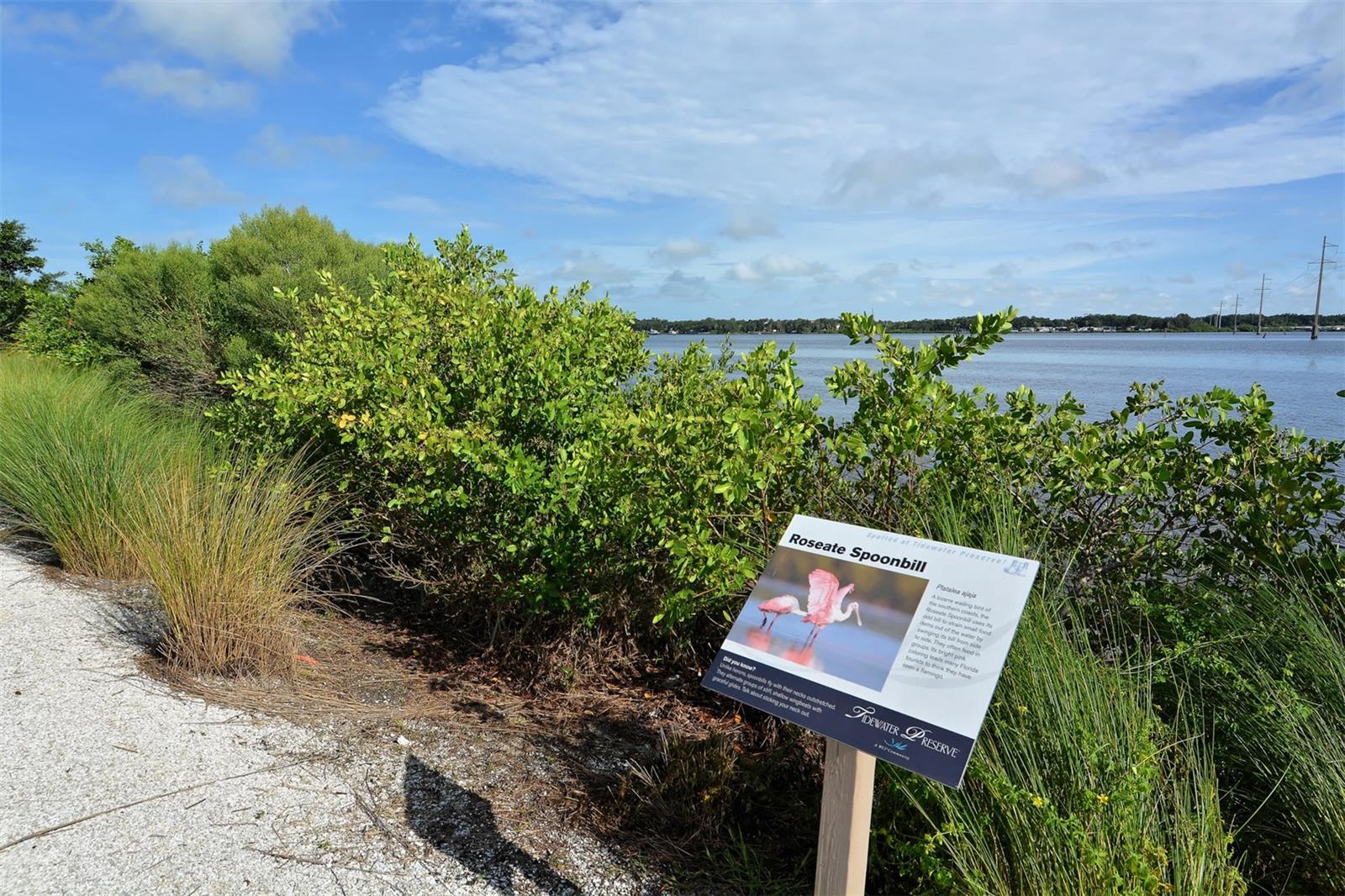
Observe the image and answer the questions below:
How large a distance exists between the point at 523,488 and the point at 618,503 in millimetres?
596

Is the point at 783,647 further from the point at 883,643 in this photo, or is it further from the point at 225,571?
the point at 225,571

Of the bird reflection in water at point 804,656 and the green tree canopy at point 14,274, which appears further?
the green tree canopy at point 14,274

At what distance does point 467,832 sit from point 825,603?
5.76ft

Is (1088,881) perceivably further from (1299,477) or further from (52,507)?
(52,507)

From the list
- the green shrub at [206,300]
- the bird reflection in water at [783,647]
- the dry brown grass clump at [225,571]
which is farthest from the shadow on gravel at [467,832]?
the green shrub at [206,300]

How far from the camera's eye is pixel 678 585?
4.34m

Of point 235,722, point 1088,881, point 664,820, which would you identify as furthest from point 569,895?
point 235,722

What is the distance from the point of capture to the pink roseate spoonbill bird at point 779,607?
2.29m

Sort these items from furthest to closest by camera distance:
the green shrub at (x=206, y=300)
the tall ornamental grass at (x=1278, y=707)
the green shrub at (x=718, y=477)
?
the green shrub at (x=206, y=300)
the green shrub at (x=718, y=477)
the tall ornamental grass at (x=1278, y=707)

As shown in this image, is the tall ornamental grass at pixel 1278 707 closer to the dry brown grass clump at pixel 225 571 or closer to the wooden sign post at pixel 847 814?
the wooden sign post at pixel 847 814

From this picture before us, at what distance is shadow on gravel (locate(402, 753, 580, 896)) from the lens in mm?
2977

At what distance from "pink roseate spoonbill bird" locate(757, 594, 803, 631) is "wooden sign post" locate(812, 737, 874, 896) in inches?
12.7

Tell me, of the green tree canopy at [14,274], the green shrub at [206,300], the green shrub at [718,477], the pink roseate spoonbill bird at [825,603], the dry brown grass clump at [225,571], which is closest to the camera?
the pink roseate spoonbill bird at [825,603]

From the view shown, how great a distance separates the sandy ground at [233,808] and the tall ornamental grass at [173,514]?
0.42 metres
